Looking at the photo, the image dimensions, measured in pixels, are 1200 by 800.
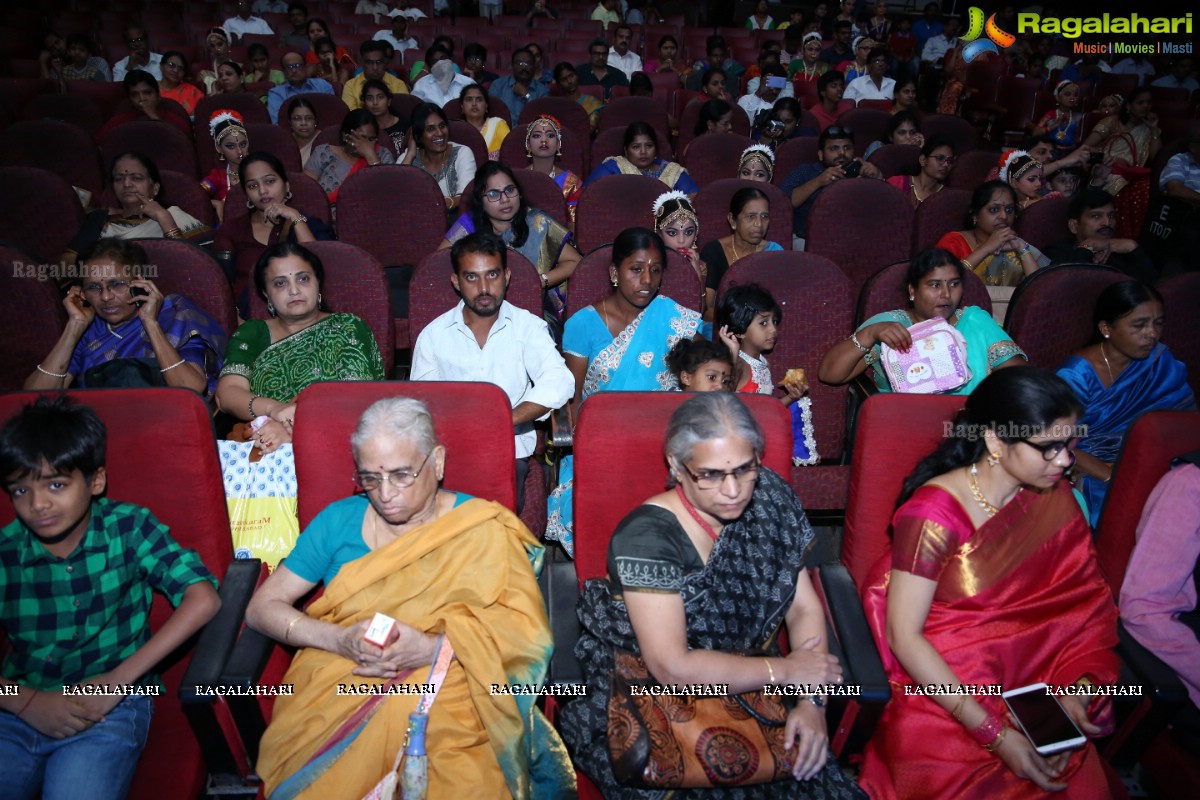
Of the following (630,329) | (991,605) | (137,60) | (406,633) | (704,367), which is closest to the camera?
(406,633)

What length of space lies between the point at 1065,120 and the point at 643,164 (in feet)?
13.3

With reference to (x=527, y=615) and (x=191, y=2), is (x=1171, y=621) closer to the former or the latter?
(x=527, y=615)

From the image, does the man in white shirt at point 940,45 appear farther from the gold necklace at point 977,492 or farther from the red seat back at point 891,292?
the gold necklace at point 977,492

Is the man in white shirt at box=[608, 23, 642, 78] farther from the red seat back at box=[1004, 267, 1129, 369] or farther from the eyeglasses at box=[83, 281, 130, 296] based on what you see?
the eyeglasses at box=[83, 281, 130, 296]

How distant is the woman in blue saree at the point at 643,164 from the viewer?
4434 mm

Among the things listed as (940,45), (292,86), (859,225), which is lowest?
(859,225)

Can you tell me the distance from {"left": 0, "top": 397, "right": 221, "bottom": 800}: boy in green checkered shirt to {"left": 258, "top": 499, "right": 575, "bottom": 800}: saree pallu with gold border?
0.88 feet

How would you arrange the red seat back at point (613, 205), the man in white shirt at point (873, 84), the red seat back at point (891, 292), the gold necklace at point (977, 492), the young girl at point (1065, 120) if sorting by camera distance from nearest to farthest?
the gold necklace at point (977, 492) → the red seat back at point (891, 292) → the red seat back at point (613, 205) → the young girl at point (1065, 120) → the man in white shirt at point (873, 84)

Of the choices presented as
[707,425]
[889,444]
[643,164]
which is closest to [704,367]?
[889,444]

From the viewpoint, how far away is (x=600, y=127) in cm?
599

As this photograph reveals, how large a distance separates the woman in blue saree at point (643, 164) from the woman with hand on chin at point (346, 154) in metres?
1.33

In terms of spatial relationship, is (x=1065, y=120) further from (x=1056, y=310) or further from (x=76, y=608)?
(x=76, y=608)

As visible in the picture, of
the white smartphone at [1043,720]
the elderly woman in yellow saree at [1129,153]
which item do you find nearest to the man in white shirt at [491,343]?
the white smartphone at [1043,720]

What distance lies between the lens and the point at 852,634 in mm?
1600
